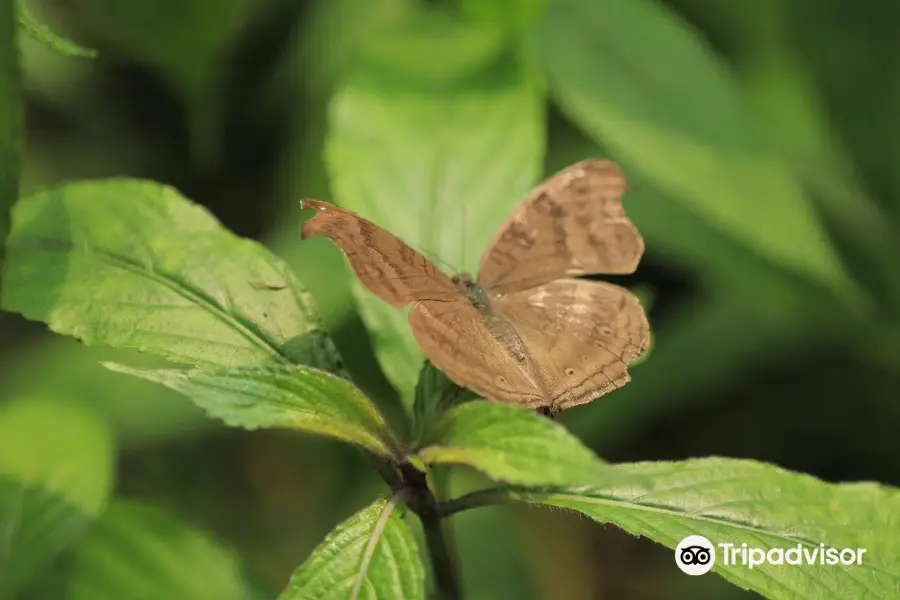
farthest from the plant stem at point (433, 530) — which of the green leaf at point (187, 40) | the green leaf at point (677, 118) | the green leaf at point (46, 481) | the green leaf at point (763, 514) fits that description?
the green leaf at point (187, 40)

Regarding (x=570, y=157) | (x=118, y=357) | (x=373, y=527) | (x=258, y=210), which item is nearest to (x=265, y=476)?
(x=118, y=357)

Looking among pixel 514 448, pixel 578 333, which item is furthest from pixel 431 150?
pixel 514 448

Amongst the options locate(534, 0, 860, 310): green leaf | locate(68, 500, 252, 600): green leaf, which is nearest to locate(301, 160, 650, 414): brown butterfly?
locate(534, 0, 860, 310): green leaf

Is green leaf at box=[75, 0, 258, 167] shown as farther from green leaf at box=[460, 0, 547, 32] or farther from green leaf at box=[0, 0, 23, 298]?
green leaf at box=[0, 0, 23, 298]

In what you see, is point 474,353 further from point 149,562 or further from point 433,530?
point 149,562

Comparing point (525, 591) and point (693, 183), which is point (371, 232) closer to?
point (693, 183)

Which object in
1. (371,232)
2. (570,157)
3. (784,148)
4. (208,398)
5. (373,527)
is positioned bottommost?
(373,527)
